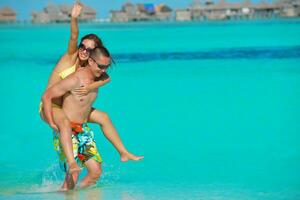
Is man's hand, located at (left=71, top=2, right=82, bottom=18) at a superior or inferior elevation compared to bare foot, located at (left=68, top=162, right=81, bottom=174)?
superior

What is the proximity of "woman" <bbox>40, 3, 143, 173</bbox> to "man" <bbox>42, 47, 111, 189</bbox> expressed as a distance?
42 mm

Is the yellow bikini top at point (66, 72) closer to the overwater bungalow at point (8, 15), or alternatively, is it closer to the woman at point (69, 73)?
the woman at point (69, 73)

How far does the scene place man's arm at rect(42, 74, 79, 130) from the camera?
4457mm

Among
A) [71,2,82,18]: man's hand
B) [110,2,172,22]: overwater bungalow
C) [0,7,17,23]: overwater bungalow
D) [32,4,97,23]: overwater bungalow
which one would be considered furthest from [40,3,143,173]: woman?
[110,2,172,22]: overwater bungalow

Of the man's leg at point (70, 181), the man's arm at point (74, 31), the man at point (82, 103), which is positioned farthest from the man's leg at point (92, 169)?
the man's arm at point (74, 31)

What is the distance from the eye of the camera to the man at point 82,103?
4457 millimetres

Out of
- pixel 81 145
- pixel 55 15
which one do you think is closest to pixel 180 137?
pixel 81 145

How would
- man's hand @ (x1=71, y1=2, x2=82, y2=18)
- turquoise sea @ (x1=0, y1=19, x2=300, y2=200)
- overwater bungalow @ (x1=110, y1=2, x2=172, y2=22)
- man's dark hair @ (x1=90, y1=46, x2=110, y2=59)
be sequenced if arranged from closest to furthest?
man's dark hair @ (x1=90, y1=46, x2=110, y2=59) → man's hand @ (x1=71, y1=2, x2=82, y2=18) → turquoise sea @ (x1=0, y1=19, x2=300, y2=200) → overwater bungalow @ (x1=110, y1=2, x2=172, y2=22)

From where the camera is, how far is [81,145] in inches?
183

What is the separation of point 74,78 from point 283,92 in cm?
748

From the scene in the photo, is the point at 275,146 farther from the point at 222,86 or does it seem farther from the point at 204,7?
the point at 204,7

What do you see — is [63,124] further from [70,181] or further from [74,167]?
[70,181]

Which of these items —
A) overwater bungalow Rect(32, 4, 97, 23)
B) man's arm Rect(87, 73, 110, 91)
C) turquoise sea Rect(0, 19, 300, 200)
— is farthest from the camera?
overwater bungalow Rect(32, 4, 97, 23)

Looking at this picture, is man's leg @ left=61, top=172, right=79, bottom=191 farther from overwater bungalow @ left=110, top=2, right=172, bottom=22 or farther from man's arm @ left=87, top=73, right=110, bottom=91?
overwater bungalow @ left=110, top=2, right=172, bottom=22
